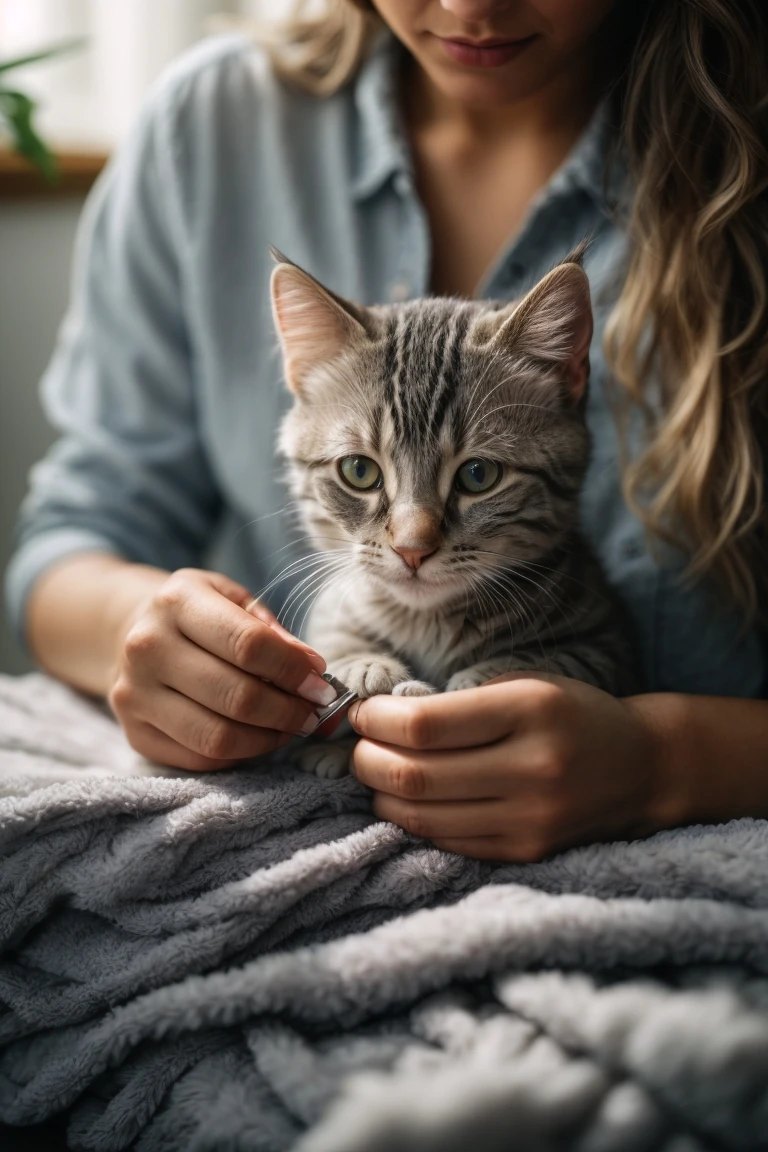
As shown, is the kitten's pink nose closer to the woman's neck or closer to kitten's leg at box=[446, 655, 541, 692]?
kitten's leg at box=[446, 655, 541, 692]

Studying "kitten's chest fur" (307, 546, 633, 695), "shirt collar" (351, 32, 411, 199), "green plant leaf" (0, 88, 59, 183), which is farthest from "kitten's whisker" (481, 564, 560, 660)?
"green plant leaf" (0, 88, 59, 183)

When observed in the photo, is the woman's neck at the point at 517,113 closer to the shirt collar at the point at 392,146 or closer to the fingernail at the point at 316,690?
the shirt collar at the point at 392,146

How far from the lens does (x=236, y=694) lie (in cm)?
82

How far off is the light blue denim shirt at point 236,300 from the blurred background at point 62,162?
0.60 meters

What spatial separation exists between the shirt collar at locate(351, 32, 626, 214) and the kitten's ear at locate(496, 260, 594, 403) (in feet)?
1.09

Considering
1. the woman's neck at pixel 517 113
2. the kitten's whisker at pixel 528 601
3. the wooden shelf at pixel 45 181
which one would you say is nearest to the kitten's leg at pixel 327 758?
the kitten's whisker at pixel 528 601

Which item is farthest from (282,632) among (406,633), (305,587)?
(305,587)

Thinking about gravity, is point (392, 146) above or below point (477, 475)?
above

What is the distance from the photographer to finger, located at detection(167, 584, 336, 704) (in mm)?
809

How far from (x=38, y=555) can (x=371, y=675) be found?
0.67 m

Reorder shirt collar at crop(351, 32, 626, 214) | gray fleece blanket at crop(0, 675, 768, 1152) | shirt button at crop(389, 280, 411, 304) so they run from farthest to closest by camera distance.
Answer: shirt button at crop(389, 280, 411, 304) → shirt collar at crop(351, 32, 626, 214) → gray fleece blanket at crop(0, 675, 768, 1152)

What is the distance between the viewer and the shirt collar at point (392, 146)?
1.13 meters

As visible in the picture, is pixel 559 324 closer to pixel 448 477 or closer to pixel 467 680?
pixel 448 477

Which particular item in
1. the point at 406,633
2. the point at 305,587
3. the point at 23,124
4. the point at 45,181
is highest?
the point at 23,124
